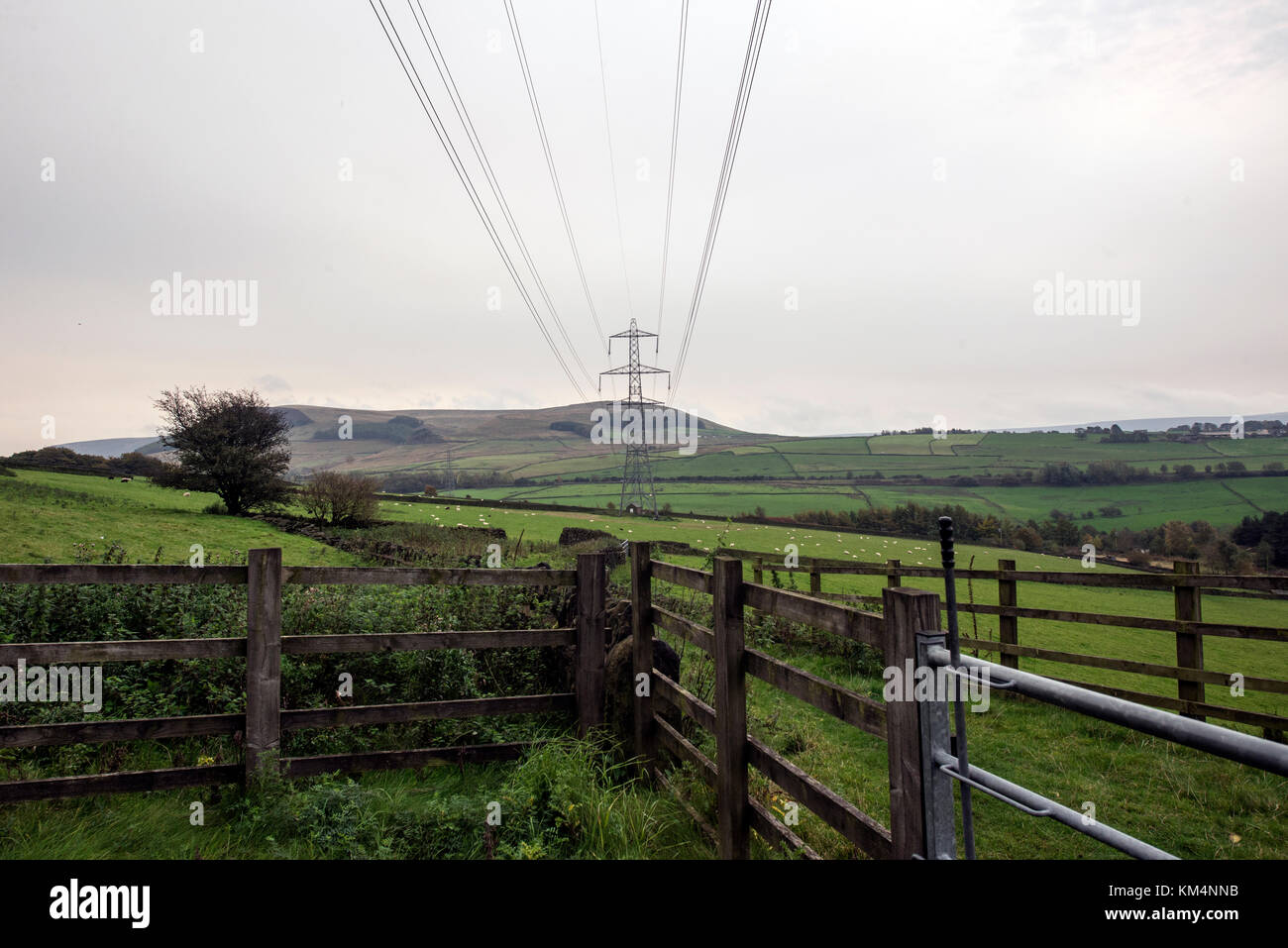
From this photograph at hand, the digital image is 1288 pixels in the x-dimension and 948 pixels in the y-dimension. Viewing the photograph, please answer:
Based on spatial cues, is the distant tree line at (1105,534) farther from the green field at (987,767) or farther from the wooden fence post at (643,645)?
the wooden fence post at (643,645)

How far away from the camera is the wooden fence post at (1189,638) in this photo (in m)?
6.95

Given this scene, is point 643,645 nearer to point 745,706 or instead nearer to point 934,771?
point 745,706

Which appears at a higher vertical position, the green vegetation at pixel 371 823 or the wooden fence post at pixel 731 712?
the wooden fence post at pixel 731 712

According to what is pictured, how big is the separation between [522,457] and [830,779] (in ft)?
440

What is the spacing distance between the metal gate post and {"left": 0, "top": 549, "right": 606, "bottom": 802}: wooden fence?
3.20 meters

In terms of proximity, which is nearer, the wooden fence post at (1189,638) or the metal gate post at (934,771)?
the metal gate post at (934,771)

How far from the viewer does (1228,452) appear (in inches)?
3191

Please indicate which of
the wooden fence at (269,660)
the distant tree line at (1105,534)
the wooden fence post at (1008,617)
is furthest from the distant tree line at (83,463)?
the distant tree line at (1105,534)

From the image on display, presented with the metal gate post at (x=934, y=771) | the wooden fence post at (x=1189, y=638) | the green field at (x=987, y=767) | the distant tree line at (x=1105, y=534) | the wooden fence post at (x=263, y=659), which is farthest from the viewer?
the distant tree line at (x=1105, y=534)

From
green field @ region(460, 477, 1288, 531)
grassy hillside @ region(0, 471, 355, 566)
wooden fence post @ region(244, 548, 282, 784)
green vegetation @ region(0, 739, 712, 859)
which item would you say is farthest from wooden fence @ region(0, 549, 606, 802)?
green field @ region(460, 477, 1288, 531)

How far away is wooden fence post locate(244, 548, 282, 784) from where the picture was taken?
4434mm

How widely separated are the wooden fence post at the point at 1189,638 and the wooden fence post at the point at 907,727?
6449 millimetres
